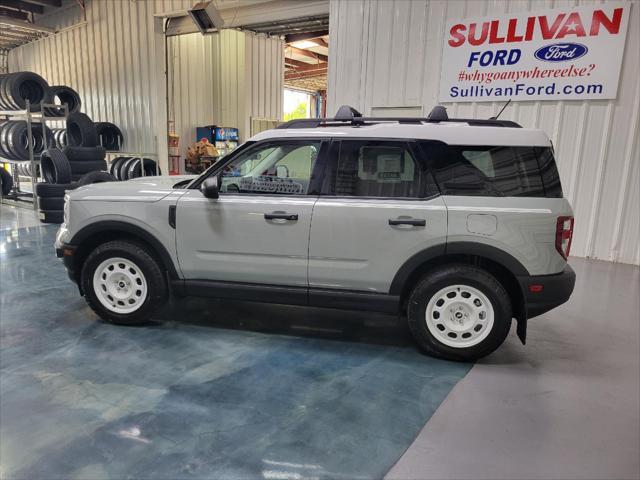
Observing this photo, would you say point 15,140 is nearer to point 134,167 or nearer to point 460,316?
point 134,167

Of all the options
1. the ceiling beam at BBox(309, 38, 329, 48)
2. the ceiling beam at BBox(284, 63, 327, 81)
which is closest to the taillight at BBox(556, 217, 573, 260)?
the ceiling beam at BBox(309, 38, 329, 48)

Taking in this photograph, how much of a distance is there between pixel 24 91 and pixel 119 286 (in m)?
10.0

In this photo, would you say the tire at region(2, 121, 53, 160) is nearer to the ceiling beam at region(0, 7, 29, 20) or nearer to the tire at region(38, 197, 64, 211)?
the tire at region(38, 197, 64, 211)

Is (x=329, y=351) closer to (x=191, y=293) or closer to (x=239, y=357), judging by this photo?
(x=239, y=357)

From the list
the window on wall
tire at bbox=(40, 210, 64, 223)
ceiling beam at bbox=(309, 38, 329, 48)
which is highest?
ceiling beam at bbox=(309, 38, 329, 48)

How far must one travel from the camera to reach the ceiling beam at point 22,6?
14602 millimetres

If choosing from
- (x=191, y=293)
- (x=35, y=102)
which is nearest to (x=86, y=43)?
(x=35, y=102)

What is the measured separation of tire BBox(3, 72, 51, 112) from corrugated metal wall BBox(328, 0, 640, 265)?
756 cm

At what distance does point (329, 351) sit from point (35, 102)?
38.1 ft

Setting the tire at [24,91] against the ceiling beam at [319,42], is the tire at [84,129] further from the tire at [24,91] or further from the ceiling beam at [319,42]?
the ceiling beam at [319,42]

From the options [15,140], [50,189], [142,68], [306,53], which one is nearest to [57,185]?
[50,189]

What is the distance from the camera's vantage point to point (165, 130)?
12.5m

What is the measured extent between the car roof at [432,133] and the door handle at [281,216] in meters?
0.64

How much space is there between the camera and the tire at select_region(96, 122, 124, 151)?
12891 millimetres
